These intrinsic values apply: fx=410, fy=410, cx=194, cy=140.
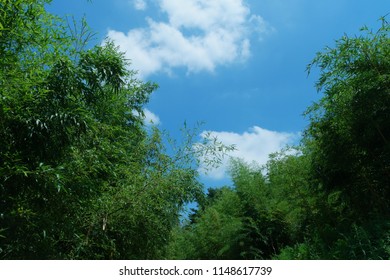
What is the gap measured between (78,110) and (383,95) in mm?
3720

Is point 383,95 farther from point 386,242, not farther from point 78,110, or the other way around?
point 78,110

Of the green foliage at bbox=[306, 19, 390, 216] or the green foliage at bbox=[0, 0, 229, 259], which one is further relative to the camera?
the green foliage at bbox=[306, 19, 390, 216]

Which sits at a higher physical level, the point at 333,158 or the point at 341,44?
the point at 341,44

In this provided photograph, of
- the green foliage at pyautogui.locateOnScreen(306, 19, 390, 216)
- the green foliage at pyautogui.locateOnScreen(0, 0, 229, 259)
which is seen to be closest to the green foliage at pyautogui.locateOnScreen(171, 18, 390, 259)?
the green foliage at pyautogui.locateOnScreen(306, 19, 390, 216)

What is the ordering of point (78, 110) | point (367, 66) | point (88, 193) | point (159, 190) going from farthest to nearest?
point (159, 190), point (367, 66), point (88, 193), point (78, 110)

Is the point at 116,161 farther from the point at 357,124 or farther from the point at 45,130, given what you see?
the point at 357,124

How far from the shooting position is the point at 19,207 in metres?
3.83

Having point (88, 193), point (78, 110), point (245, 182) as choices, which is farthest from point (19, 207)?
point (245, 182)

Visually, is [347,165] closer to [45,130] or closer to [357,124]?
[357,124]

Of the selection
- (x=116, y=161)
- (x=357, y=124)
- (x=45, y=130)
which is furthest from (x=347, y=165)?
(x=45, y=130)

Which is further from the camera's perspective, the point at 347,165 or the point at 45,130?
the point at 347,165

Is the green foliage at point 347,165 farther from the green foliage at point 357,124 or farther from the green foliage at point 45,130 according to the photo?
the green foliage at point 45,130

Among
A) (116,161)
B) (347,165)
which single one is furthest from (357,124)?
(116,161)

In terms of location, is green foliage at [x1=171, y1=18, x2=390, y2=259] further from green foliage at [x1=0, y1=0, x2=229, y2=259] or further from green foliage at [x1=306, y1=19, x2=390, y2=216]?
green foliage at [x1=0, y1=0, x2=229, y2=259]
